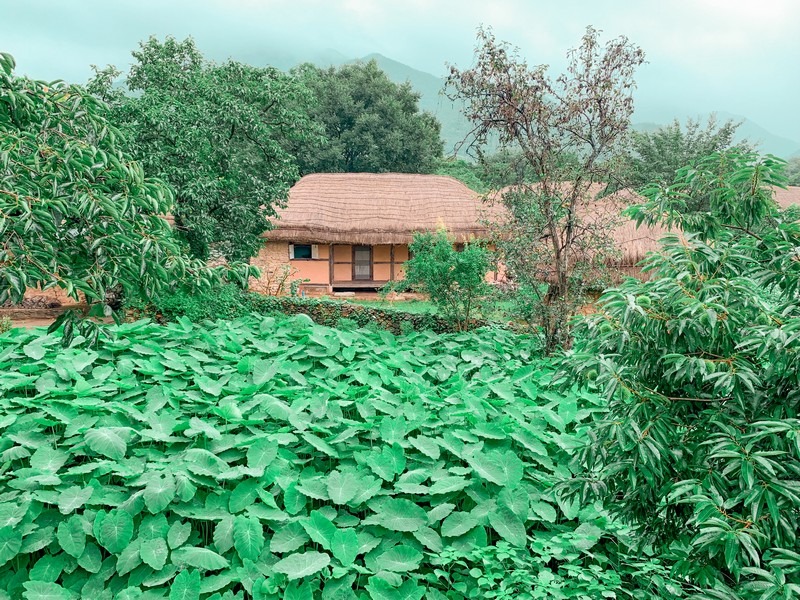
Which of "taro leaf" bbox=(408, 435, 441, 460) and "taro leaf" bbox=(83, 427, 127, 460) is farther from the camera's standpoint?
"taro leaf" bbox=(408, 435, 441, 460)

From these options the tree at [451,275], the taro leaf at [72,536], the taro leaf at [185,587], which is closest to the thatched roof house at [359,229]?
the tree at [451,275]

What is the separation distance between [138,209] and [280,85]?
7.42 metres

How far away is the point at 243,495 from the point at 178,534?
426 mm

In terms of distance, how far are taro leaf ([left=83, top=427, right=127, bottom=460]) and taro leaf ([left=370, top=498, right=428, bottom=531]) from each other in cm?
177

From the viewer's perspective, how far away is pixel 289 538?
3590 millimetres

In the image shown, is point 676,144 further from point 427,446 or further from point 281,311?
point 427,446

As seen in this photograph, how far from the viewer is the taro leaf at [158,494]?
3.63m

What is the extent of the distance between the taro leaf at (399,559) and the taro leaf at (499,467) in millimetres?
737

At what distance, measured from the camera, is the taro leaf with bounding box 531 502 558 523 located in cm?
382

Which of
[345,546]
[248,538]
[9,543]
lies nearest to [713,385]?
[345,546]

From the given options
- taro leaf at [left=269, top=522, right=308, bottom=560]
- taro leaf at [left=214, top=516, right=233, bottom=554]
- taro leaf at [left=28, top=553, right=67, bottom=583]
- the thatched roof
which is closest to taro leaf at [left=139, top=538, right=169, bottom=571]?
taro leaf at [left=214, top=516, right=233, bottom=554]

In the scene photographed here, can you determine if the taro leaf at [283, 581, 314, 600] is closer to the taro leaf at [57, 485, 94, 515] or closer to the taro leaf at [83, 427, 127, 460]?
the taro leaf at [57, 485, 94, 515]

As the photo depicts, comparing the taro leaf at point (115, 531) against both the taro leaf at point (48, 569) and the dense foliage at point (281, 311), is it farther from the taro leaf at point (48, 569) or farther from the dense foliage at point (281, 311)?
the dense foliage at point (281, 311)

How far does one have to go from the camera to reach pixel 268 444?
164 inches
